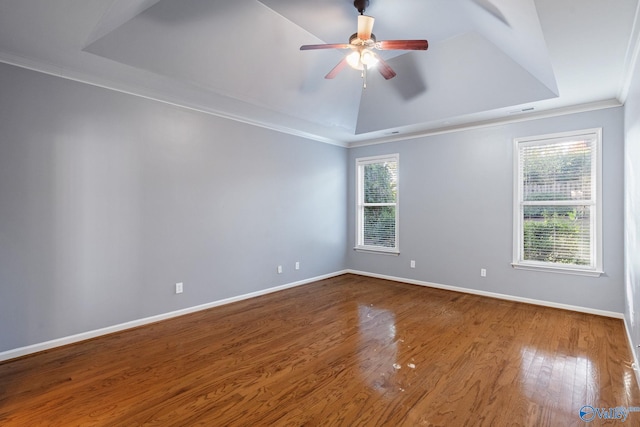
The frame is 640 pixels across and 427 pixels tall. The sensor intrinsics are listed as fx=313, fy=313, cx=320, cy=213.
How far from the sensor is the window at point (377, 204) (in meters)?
5.73

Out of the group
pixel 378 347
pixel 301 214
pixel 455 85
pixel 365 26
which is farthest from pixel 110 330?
pixel 455 85

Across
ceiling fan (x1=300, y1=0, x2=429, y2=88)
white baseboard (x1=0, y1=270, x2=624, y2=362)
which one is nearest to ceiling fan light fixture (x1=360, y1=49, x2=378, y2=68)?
ceiling fan (x1=300, y1=0, x2=429, y2=88)

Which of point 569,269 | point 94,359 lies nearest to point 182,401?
point 94,359

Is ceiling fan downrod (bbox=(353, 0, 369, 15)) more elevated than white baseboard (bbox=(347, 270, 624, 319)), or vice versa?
ceiling fan downrod (bbox=(353, 0, 369, 15))

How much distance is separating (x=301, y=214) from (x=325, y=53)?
256 cm

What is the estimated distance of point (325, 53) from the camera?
3729 millimetres

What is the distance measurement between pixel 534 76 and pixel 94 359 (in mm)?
5240

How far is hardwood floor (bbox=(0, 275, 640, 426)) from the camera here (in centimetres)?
199

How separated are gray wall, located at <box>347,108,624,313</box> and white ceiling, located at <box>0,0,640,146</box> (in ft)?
0.89

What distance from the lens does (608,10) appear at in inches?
79.2

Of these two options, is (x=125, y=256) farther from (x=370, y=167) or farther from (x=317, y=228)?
(x=370, y=167)

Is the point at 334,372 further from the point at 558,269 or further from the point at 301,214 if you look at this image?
the point at 558,269

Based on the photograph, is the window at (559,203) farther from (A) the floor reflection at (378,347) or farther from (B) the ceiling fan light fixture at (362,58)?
(B) the ceiling fan light fixture at (362,58)

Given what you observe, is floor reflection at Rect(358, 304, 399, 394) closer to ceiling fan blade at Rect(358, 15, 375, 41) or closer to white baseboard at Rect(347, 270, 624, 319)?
white baseboard at Rect(347, 270, 624, 319)
